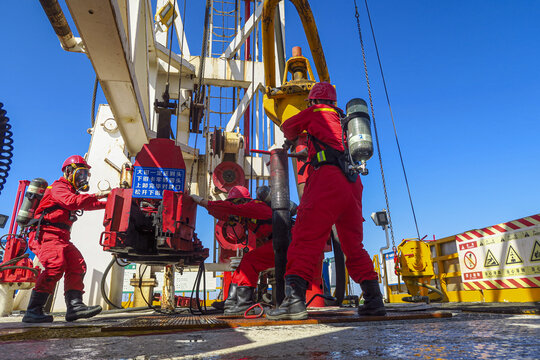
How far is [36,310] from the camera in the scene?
3.23 meters

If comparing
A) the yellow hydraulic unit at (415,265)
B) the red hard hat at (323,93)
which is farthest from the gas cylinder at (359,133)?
the yellow hydraulic unit at (415,265)

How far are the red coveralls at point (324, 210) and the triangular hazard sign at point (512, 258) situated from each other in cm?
338

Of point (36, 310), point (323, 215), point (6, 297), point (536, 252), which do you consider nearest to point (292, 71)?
point (323, 215)

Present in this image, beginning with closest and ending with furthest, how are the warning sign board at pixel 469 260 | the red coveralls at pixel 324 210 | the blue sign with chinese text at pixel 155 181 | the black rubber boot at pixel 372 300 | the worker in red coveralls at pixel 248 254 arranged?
the red coveralls at pixel 324 210
the black rubber boot at pixel 372 300
the worker in red coveralls at pixel 248 254
the blue sign with chinese text at pixel 155 181
the warning sign board at pixel 469 260

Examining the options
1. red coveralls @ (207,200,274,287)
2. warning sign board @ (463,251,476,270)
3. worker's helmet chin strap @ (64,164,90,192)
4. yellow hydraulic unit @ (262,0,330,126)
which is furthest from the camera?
yellow hydraulic unit @ (262,0,330,126)

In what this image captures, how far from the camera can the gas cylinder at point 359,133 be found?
7.75 ft

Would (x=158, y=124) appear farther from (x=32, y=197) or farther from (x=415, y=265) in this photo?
(x=415, y=265)

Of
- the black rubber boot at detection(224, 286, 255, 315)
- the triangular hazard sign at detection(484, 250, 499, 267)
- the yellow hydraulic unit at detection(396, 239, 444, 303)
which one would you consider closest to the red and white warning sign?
the triangular hazard sign at detection(484, 250, 499, 267)

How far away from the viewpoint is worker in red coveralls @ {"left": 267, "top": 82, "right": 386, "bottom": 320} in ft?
7.59

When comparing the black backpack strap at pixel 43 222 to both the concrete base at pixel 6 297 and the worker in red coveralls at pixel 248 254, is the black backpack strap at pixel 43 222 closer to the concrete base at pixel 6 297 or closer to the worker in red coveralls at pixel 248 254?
the worker in red coveralls at pixel 248 254

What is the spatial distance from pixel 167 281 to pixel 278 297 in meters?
3.27

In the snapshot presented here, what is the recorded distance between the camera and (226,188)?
7145mm

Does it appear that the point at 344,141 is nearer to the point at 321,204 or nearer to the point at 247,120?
the point at 321,204

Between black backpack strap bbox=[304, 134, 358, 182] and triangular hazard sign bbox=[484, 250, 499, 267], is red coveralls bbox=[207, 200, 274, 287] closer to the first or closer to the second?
black backpack strap bbox=[304, 134, 358, 182]
